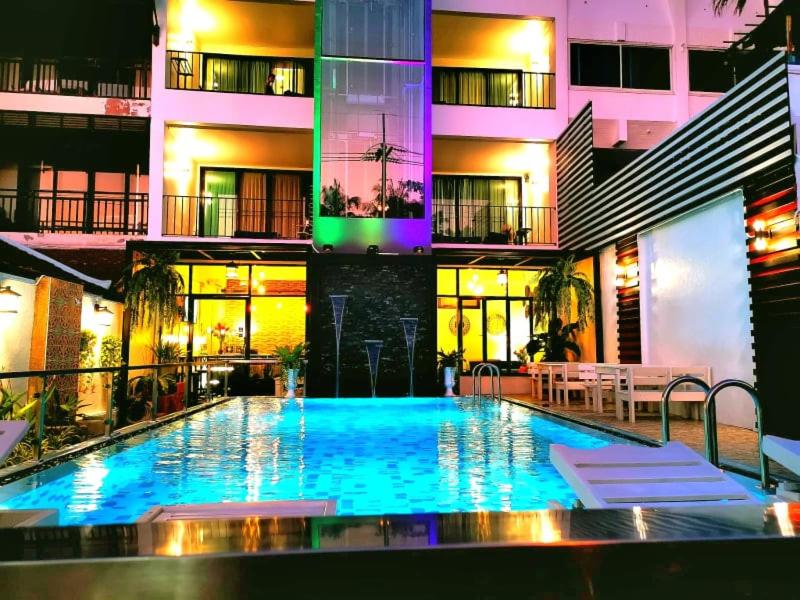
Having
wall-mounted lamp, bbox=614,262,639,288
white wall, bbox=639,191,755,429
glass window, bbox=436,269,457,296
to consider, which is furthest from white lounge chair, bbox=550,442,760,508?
glass window, bbox=436,269,457,296

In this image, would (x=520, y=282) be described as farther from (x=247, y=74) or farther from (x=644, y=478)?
(x=644, y=478)

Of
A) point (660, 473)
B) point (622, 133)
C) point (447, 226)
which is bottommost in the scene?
point (660, 473)

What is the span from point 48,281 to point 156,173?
4.78m

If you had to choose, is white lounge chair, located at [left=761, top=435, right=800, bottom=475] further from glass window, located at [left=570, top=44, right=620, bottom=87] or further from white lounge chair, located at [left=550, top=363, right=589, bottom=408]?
glass window, located at [left=570, top=44, right=620, bottom=87]

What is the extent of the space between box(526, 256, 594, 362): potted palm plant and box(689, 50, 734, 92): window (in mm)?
5685

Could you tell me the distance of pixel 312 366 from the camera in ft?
43.5

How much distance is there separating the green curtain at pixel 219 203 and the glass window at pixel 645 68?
9.88 metres

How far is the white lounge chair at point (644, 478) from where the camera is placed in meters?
2.38

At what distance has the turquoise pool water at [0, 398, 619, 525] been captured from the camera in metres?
4.25

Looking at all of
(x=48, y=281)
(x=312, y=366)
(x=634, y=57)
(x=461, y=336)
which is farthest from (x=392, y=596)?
(x=634, y=57)

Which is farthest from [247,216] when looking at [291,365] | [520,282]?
[520,282]

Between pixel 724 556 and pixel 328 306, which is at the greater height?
pixel 328 306

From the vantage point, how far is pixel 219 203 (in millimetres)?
15242

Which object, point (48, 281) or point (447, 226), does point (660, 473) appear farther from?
point (447, 226)
